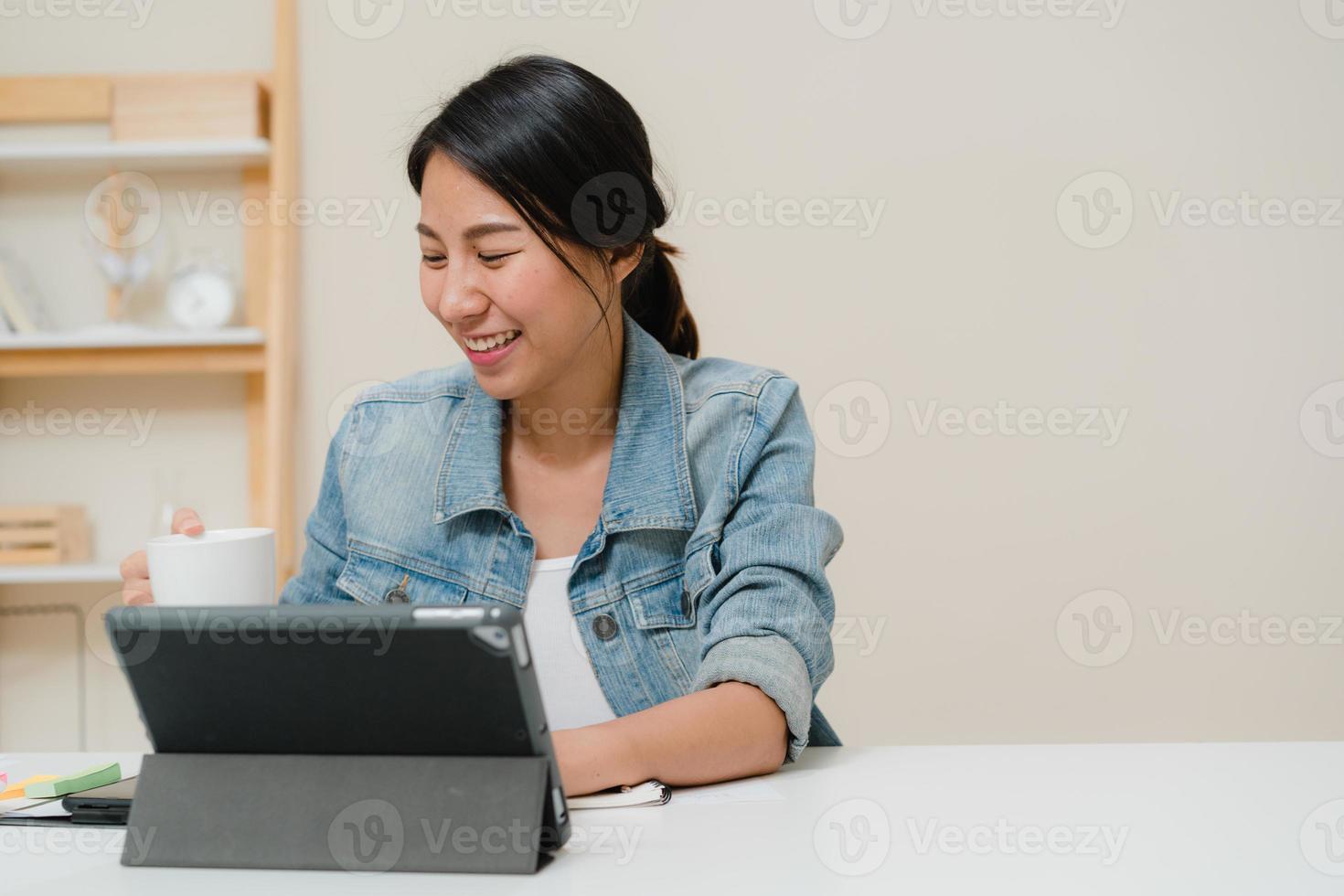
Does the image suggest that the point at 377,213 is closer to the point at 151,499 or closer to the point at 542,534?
the point at 151,499

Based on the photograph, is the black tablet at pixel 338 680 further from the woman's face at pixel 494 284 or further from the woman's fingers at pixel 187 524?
the woman's face at pixel 494 284

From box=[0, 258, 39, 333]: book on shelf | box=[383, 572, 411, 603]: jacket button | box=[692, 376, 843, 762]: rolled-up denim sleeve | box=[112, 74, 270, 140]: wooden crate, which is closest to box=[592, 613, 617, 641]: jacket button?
box=[692, 376, 843, 762]: rolled-up denim sleeve

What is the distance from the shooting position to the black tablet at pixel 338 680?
68 centimetres

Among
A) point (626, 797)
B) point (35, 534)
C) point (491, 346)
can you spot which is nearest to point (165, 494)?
point (35, 534)

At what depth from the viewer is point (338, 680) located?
0.71 m

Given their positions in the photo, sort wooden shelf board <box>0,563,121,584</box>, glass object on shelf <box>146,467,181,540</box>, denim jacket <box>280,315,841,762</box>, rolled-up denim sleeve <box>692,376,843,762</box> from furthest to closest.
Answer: glass object on shelf <box>146,467,181,540</box> < wooden shelf board <box>0,563,121,584</box> < denim jacket <box>280,315,841,762</box> < rolled-up denim sleeve <box>692,376,843,762</box>

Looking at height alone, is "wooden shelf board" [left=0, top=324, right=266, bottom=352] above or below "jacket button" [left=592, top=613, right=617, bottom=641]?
above

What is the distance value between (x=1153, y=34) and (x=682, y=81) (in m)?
0.94

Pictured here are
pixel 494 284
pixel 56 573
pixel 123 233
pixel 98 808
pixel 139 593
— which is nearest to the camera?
pixel 98 808

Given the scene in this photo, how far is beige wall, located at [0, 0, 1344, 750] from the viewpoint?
2350mm

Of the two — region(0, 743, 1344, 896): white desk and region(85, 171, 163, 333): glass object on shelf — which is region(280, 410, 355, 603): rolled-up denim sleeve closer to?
region(0, 743, 1344, 896): white desk

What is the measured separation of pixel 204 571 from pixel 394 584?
41 centimetres

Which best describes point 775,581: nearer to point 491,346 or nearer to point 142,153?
point 491,346

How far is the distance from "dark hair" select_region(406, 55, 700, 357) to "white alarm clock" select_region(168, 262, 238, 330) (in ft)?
4.07
